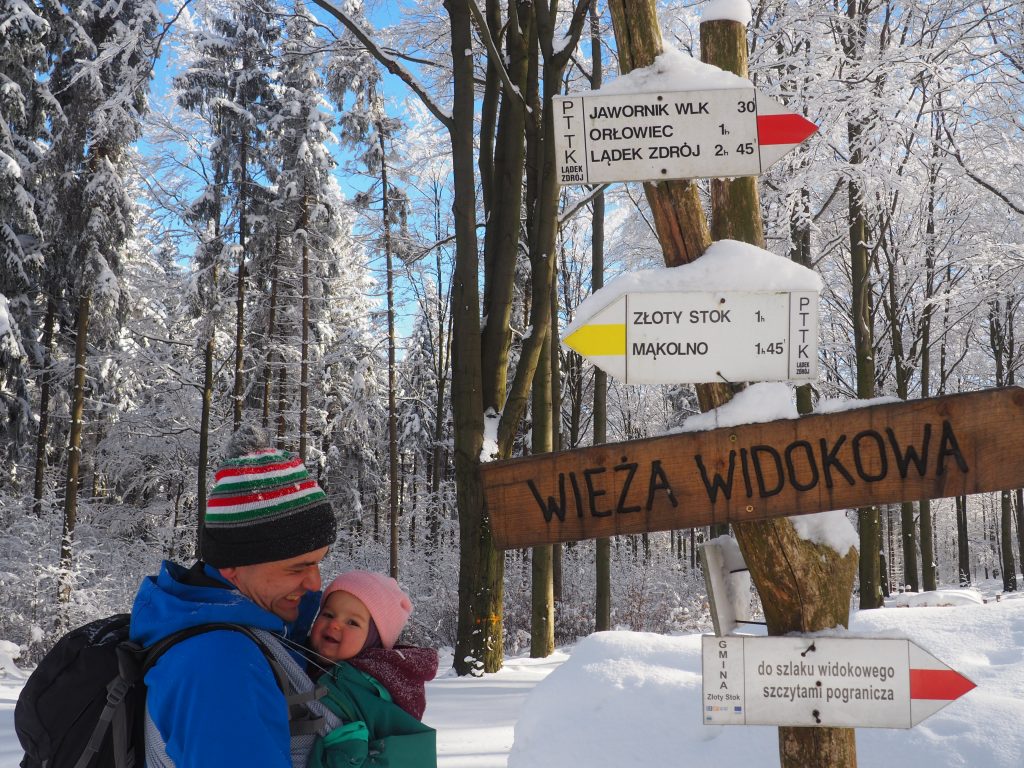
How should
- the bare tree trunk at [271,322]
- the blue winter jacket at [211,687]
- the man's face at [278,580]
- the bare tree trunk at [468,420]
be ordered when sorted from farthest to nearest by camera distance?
1. the bare tree trunk at [271,322]
2. the bare tree trunk at [468,420]
3. the man's face at [278,580]
4. the blue winter jacket at [211,687]

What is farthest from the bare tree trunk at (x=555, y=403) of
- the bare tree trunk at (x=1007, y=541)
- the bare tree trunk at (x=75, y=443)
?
the bare tree trunk at (x=1007, y=541)

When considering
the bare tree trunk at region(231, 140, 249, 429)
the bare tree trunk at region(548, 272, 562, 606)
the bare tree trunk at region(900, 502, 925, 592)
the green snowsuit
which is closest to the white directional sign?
the green snowsuit

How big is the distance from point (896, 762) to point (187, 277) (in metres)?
17.6

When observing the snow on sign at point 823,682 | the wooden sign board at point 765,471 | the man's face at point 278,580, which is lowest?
the snow on sign at point 823,682

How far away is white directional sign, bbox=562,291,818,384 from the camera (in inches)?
88.0

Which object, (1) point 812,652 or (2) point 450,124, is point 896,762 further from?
(2) point 450,124

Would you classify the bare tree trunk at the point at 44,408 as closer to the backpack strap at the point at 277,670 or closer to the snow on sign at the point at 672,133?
the snow on sign at the point at 672,133

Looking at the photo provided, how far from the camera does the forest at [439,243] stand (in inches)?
311

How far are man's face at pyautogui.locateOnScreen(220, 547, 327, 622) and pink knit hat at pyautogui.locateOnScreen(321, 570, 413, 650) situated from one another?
18 cm

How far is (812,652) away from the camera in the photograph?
222 centimetres

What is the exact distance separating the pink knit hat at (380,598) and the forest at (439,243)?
1.10 meters

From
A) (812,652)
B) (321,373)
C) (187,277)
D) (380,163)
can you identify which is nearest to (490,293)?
(812,652)

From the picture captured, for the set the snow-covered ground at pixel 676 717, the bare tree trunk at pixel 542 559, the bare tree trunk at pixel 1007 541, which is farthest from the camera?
the bare tree trunk at pixel 1007 541

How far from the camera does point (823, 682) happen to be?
86.4 inches
